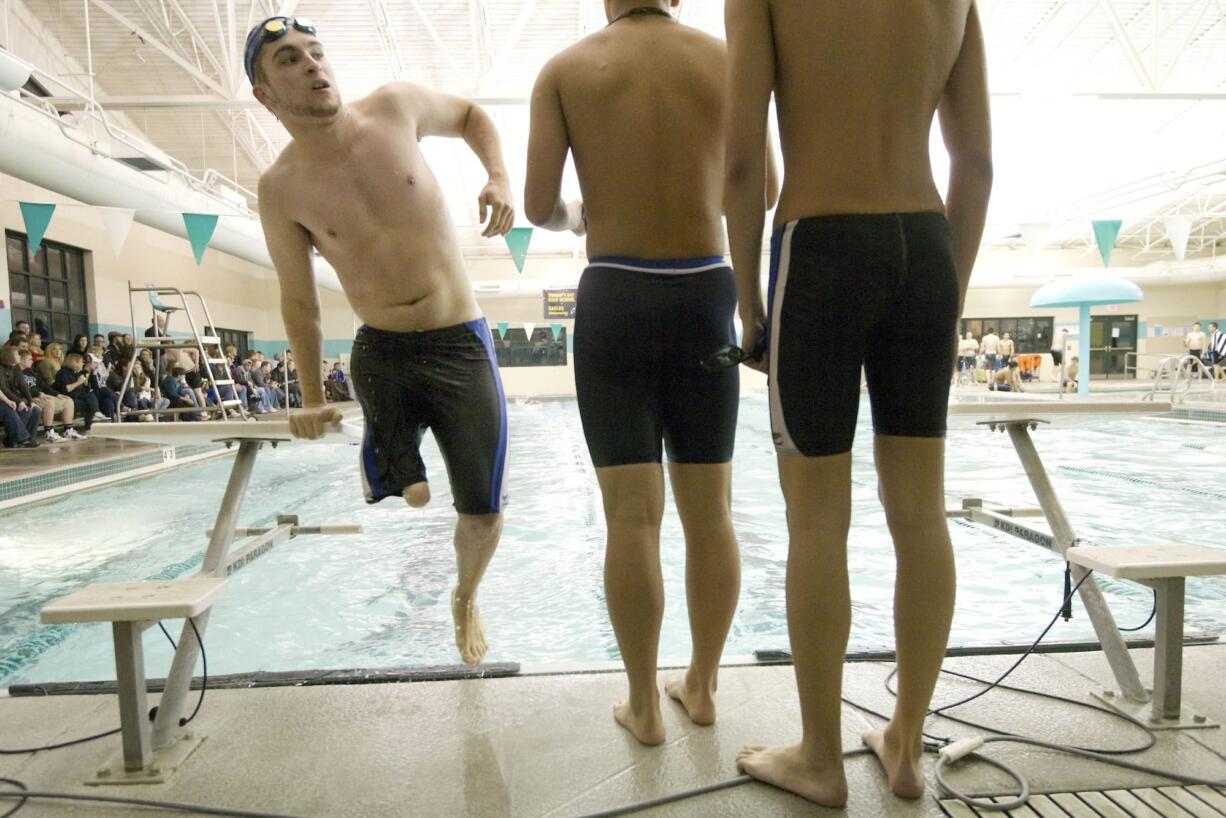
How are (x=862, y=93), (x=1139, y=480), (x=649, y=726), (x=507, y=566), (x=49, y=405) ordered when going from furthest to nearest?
(x=49, y=405) < (x=1139, y=480) < (x=507, y=566) < (x=649, y=726) < (x=862, y=93)

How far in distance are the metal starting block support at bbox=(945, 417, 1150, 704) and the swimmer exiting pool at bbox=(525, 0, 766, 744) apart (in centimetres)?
73

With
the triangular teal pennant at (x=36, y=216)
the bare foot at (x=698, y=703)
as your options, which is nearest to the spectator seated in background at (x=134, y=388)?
the triangular teal pennant at (x=36, y=216)

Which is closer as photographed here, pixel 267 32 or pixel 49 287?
pixel 267 32

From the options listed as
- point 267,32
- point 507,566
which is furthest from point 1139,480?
point 267,32

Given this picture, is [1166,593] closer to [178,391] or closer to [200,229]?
[200,229]

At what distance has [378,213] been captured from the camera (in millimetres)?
2090

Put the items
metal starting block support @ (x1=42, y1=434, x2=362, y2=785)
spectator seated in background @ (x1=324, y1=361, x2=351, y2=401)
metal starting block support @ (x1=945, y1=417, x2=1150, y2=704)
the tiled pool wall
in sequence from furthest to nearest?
spectator seated in background @ (x1=324, y1=361, x2=351, y2=401), the tiled pool wall, metal starting block support @ (x1=945, y1=417, x2=1150, y2=704), metal starting block support @ (x1=42, y1=434, x2=362, y2=785)

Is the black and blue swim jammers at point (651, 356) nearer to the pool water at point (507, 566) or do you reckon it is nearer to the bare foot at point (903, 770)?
the bare foot at point (903, 770)

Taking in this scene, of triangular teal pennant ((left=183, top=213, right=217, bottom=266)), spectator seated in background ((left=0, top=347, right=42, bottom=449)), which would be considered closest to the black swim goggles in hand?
spectator seated in background ((left=0, top=347, right=42, bottom=449))

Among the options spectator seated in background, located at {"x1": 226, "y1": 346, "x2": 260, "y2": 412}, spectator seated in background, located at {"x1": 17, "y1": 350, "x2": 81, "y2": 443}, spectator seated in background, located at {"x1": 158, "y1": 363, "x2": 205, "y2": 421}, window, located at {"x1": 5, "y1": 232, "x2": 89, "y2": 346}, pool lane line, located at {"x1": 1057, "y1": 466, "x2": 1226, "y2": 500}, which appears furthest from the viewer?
spectator seated in background, located at {"x1": 226, "y1": 346, "x2": 260, "y2": 412}

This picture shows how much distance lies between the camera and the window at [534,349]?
24938 millimetres

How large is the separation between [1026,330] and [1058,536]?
89.4 ft

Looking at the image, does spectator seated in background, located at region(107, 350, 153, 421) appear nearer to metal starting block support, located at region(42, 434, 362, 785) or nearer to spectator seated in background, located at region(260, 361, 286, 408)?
spectator seated in background, located at region(260, 361, 286, 408)

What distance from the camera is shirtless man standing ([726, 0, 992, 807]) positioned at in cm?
136
